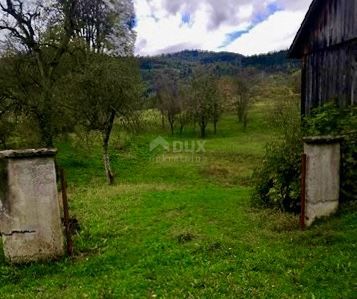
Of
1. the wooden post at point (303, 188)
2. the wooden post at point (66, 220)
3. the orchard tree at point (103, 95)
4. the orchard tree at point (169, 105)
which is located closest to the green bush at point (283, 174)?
the wooden post at point (303, 188)

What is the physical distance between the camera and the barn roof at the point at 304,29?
589 inches

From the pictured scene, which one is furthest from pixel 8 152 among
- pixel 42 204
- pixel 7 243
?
pixel 7 243

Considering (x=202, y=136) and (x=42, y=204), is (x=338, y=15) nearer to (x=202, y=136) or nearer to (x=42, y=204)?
(x=42, y=204)

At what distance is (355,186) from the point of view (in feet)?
34.1

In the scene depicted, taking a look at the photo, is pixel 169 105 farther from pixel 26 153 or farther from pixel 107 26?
pixel 26 153

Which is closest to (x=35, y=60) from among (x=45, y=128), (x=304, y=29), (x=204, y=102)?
(x=45, y=128)

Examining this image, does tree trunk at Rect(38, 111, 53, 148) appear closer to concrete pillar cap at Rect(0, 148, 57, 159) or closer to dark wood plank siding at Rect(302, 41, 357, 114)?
dark wood plank siding at Rect(302, 41, 357, 114)

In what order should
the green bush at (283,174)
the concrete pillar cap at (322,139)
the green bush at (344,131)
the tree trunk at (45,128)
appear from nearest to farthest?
the concrete pillar cap at (322,139)
the green bush at (344,131)
the green bush at (283,174)
the tree trunk at (45,128)

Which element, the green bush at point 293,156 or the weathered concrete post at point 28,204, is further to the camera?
the green bush at point 293,156

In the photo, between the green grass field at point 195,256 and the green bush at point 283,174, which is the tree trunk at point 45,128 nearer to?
the green grass field at point 195,256

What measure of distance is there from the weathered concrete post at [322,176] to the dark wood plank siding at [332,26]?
542 cm

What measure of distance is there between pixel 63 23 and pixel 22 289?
76.9 feet

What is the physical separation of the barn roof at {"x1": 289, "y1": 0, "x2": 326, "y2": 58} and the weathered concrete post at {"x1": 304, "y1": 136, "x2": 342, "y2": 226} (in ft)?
23.3

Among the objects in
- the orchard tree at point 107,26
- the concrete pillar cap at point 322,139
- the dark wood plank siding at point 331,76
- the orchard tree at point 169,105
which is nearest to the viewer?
the concrete pillar cap at point 322,139
